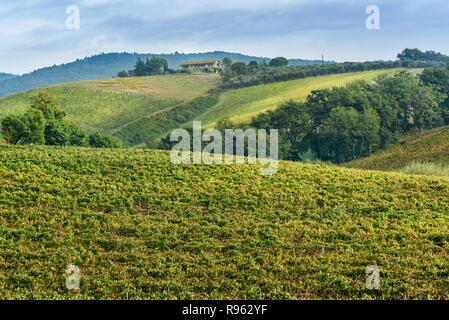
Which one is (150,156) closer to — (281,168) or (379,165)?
(281,168)

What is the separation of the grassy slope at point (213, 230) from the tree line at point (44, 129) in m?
18.0

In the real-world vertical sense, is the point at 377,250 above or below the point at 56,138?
below

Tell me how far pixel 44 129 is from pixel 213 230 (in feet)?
145

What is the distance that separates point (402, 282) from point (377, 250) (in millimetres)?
3935

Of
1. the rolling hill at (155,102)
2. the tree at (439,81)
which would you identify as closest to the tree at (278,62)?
the rolling hill at (155,102)

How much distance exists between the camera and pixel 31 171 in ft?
104

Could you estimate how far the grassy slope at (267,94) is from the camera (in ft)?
337

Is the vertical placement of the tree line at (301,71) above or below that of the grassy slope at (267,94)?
above

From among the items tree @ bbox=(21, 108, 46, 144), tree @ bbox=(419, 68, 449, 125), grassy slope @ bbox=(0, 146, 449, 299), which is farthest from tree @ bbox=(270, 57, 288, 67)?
grassy slope @ bbox=(0, 146, 449, 299)

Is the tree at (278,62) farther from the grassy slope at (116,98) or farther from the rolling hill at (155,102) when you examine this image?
the rolling hill at (155,102)

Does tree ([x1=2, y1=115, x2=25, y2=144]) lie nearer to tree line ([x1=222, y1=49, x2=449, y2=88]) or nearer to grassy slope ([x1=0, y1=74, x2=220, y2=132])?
grassy slope ([x1=0, y1=74, x2=220, y2=132])

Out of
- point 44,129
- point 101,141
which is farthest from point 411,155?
point 44,129

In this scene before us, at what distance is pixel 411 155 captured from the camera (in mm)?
63906
